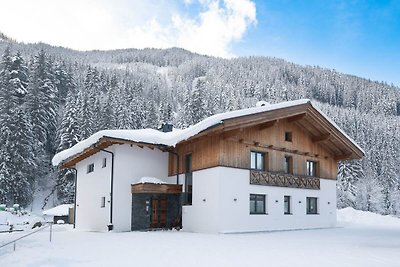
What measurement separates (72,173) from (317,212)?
29.8 meters

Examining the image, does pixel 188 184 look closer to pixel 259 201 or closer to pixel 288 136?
pixel 259 201

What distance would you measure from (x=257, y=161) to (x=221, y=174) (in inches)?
109

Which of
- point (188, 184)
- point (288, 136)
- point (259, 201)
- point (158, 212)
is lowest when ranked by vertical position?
point (158, 212)

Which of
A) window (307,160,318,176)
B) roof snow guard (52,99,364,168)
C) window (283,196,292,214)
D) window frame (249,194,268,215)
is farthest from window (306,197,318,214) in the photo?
window frame (249,194,268,215)

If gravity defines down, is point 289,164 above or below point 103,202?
above

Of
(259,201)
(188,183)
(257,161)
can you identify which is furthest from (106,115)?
(259,201)

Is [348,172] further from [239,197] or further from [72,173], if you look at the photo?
[239,197]

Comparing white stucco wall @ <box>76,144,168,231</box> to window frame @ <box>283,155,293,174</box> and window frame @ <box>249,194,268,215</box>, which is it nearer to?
window frame @ <box>249,194,268,215</box>

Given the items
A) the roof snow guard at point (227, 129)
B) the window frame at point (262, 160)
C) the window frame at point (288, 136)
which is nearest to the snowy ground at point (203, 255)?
the roof snow guard at point (227, 129)

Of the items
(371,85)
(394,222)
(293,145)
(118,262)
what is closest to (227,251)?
(118,262)

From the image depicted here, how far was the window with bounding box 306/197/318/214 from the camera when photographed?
22.2 meters

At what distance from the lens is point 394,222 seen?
24.9m

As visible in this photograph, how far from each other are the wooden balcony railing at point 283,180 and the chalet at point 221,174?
49mm

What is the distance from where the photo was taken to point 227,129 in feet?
56.9
